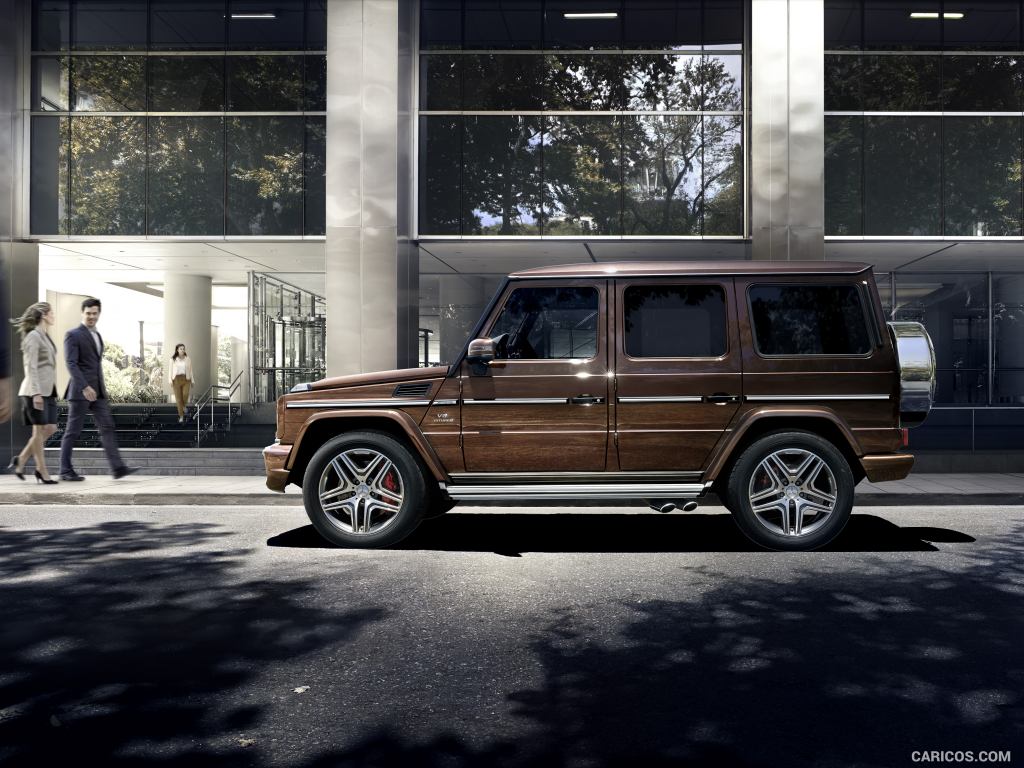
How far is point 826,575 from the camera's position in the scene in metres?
5.94

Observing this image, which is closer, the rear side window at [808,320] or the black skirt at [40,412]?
the rear side window at [808,320]

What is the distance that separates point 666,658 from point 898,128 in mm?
13529

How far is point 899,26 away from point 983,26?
145 centimetres

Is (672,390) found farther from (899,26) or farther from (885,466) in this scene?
(899,26)

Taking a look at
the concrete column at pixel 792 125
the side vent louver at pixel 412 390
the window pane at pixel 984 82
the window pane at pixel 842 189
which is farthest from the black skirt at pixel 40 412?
the window pane at pixel 984 82

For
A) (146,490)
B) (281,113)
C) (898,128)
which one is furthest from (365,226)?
(898,128)

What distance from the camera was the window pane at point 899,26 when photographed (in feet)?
49.9

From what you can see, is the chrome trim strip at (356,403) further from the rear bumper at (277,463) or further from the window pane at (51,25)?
the window pane at (51,25)

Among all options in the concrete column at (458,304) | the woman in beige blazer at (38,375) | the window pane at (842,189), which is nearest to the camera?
the woman in beige blazer at (38,375)

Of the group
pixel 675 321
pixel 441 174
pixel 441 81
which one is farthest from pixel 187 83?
pixel 675 321

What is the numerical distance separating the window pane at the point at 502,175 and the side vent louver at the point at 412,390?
28.6 ft

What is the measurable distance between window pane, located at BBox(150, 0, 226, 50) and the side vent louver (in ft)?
37.5

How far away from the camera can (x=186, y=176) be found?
51.2 feet

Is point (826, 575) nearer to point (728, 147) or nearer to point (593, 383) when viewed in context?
point (593, 383)
